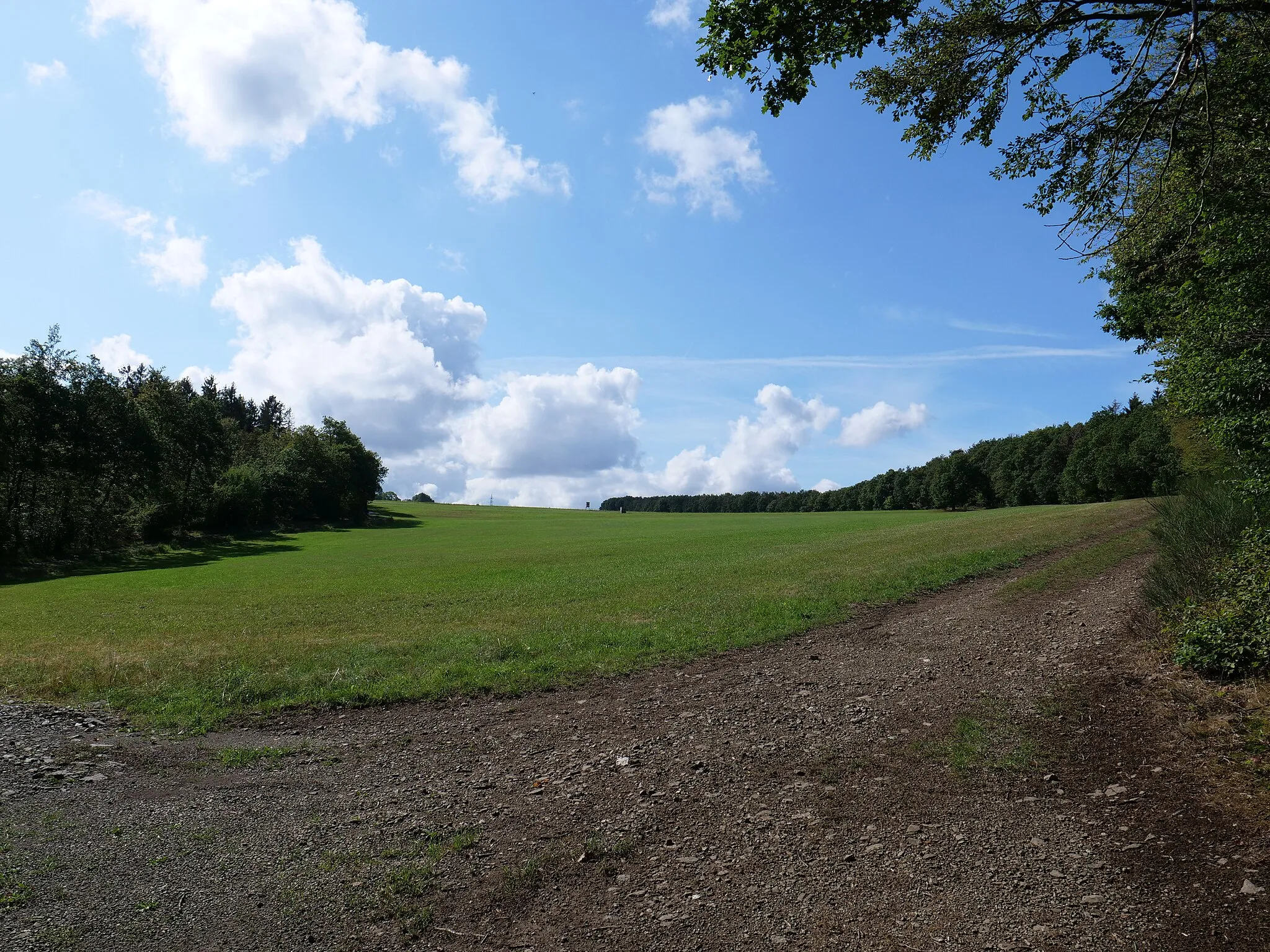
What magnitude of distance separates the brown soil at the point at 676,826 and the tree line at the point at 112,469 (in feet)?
176

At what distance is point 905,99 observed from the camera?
26.3 ft

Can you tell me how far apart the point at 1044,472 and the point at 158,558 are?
115 meters

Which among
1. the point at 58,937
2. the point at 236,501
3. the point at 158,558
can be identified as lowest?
the point at 58,937

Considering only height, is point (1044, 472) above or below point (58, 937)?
above

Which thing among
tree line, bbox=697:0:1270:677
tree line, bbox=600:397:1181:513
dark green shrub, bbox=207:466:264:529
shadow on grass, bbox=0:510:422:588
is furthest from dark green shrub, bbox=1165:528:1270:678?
dark green shrub, bbox=207:466:264:529

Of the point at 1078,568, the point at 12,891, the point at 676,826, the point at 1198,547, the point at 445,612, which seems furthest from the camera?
the point at 445,612

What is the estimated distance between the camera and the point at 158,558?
55219 millimetres

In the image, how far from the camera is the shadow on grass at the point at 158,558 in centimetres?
4508

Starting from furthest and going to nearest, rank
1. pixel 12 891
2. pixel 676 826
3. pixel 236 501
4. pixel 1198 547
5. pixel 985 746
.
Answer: pixel 236 501
pixel 1198 547
pixel 985 746
pixel 676 826
pixel 12 891

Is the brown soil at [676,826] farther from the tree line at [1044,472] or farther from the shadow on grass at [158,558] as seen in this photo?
the tree line at [1044,472]

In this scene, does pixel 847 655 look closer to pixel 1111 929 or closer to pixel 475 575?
pixel 1111 929

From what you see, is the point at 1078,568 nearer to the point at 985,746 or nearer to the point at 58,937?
the point at 985,746

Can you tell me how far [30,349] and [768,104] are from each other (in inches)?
2686

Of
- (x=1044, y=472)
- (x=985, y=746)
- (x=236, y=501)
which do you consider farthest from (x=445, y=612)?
(x=1044, y=472)
